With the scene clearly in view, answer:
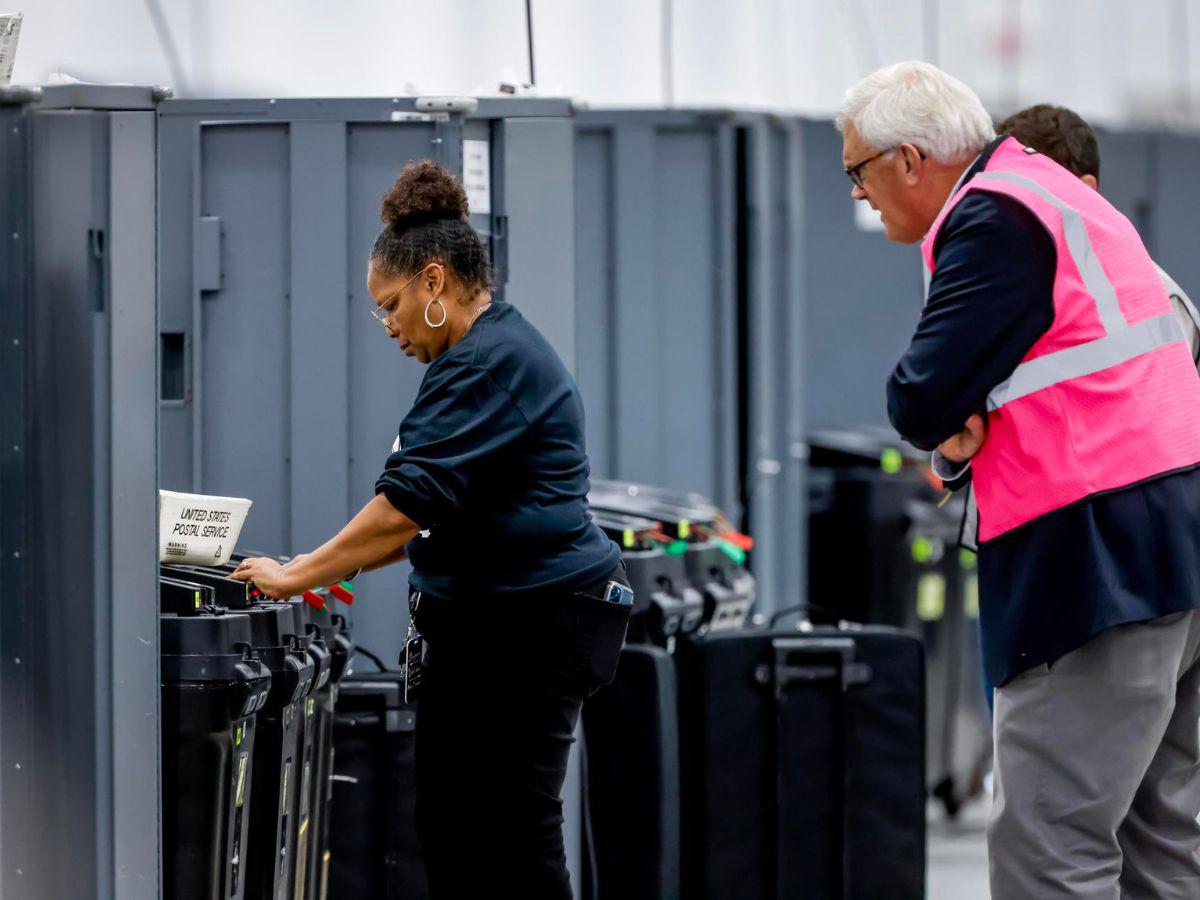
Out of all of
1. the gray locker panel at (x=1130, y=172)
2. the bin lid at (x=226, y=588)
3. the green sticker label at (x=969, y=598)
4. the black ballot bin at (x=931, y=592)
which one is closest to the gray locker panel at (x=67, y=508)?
the bin lid at (x=226, y=588)

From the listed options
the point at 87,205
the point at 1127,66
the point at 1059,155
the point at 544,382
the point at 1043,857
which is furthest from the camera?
the point at 1127,66

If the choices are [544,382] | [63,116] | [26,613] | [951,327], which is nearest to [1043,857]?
[951,327]

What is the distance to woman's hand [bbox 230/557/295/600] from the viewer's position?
2496mm

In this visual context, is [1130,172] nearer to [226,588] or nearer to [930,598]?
[930,598]

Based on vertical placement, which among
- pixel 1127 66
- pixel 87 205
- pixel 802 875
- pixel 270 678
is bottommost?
pixel 802 875

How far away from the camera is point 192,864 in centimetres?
253

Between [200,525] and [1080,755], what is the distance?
1425mm

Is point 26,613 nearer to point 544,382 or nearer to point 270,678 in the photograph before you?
point 270,678

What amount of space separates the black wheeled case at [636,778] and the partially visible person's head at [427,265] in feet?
3.15

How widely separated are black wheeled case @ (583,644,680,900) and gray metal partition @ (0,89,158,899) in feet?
3.81

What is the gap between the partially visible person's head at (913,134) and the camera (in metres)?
2.40

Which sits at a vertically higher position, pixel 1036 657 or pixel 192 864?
pixel 1036 657

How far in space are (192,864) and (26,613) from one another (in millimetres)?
479

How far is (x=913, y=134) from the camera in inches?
94.8
